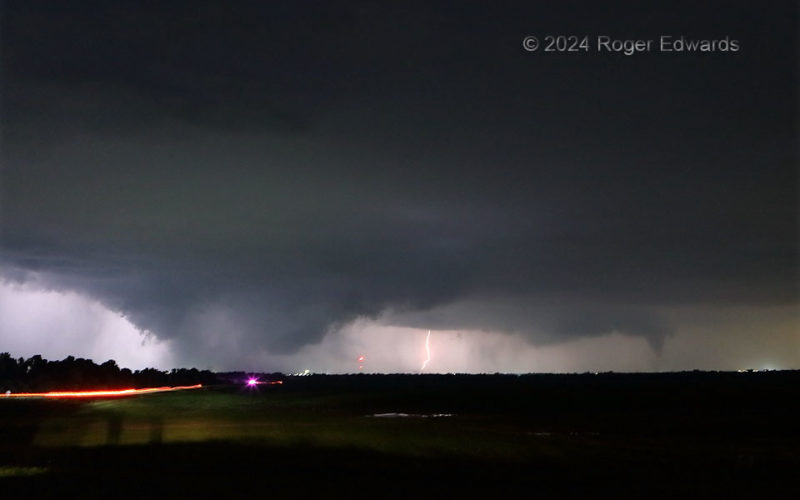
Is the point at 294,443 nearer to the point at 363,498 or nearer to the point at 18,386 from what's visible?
the point at 363,498

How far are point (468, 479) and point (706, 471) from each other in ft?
33.1

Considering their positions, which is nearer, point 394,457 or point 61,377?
point 394,457

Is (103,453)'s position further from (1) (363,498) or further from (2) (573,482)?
(2) (573,482)

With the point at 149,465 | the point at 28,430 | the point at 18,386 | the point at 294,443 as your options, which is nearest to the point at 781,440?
the point at 294,443

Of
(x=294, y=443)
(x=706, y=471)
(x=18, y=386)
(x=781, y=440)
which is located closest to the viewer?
(x=706, y=471)

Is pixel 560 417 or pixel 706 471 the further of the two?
pixel 560 417

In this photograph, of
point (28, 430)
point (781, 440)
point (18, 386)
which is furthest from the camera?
point (18, 386)

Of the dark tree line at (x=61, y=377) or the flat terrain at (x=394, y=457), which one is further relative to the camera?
the dark tree line at (x=61, y=377)

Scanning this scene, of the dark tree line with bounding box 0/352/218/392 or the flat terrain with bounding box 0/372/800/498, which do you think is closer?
the flat terrain with bounding box 0/372/800/498

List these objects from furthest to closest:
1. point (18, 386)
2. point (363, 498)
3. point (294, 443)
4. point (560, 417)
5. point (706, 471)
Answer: point (18, 386) → point (560, 417) → point (294, 443) → point (706, 471) → point (363, 498)

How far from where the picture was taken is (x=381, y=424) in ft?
189

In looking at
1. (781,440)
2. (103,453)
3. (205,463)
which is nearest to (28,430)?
(103,453)

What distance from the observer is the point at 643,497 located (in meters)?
25.8

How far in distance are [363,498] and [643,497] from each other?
8.91 metres
